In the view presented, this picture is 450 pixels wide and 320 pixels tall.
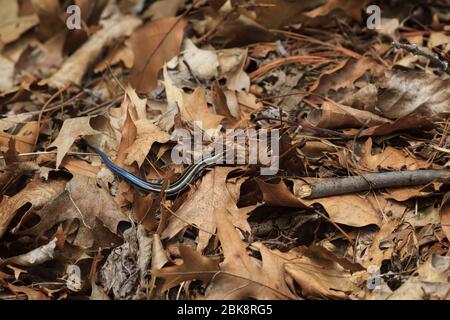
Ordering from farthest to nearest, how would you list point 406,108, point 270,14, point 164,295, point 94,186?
point 270,14 → point 406,108 → point 94,186 → point 164,295

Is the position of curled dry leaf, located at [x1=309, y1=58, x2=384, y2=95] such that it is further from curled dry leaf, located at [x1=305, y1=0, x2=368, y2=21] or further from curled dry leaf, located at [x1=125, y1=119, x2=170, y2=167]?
curled dry leaf, located at [x1=125, y1=119, x2=170, y2=167]

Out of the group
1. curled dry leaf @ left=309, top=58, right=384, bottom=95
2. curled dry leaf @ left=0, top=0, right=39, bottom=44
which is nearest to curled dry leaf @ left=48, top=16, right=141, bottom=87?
curled dry leaf @ left=0, top=0, right=39, bottom=44

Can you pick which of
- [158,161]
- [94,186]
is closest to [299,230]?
[158,161]

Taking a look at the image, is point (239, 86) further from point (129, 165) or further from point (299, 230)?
point (299, 230)

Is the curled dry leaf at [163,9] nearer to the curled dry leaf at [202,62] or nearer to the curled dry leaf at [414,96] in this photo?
the curled dry leaf at [202,62]

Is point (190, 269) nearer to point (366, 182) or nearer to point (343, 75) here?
point (366, 182)

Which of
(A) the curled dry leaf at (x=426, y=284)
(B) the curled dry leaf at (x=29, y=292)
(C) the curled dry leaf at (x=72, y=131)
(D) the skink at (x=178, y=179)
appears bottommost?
(A) the curled dry leaf at (x=426, y=284)

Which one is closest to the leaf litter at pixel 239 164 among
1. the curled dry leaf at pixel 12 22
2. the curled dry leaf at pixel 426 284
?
the curled dry leaf at pixel 426 284
